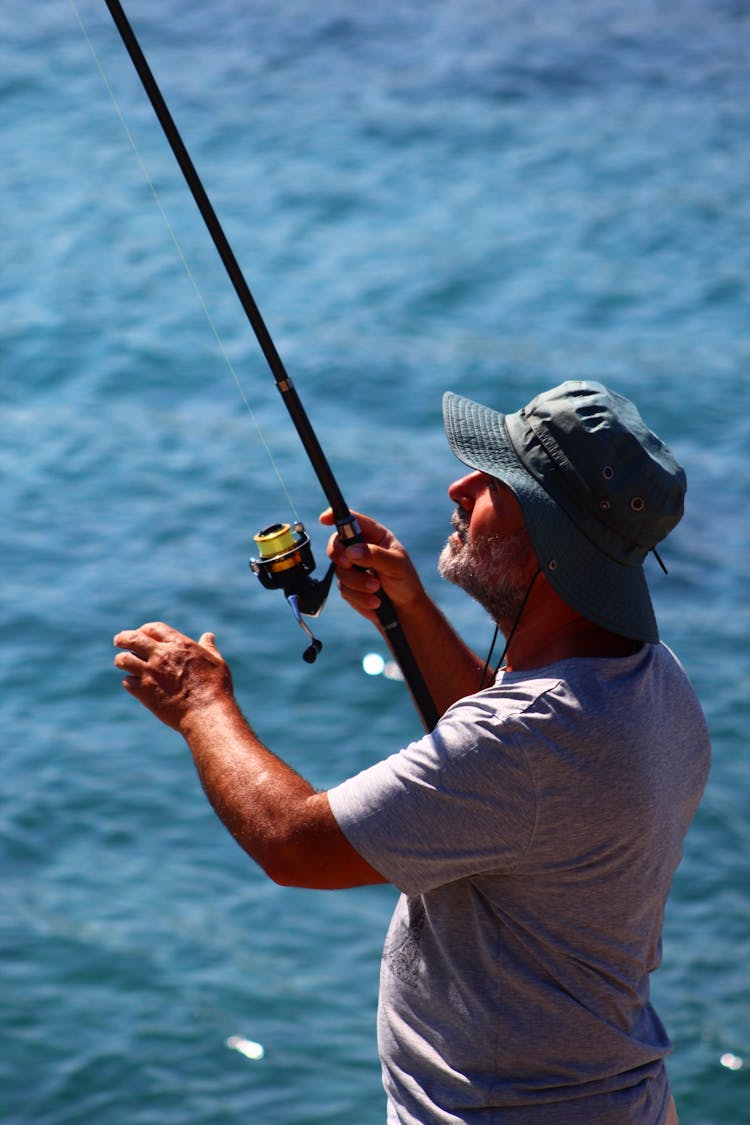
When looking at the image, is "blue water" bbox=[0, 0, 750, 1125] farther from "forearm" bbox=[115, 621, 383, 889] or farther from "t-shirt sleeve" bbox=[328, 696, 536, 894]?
"t-shirt sleeve" bbox=[328, 696, 536, 894]

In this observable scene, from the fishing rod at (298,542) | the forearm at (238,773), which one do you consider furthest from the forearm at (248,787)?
the fishing rod at (298,542)

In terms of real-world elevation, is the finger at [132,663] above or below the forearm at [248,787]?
above

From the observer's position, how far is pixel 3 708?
6051mm

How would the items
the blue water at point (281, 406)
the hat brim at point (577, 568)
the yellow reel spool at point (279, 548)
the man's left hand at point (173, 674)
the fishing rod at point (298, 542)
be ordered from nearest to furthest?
1. the hat brim at point (577, 568)
2. the man's left hand at point (173, 674)
3. the fishing rod at point (298, 542)
4. the yellow reel spool at point (279, 548)
5. the blue water at point (281, 406)

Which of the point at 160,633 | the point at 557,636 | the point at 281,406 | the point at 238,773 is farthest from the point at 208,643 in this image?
the point at 281,406

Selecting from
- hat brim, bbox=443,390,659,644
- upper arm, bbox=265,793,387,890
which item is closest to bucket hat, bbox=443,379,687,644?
hat brim, bbox=443,390,659,644

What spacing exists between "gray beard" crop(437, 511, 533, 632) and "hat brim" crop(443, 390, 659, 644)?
0.05m

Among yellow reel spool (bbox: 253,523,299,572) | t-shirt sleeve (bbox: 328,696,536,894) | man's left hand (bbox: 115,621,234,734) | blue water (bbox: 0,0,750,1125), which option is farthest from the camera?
blue water (bbox: 0,0,750,1125)

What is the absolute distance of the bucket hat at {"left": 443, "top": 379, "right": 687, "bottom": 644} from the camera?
2078 mm

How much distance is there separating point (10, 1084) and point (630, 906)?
9.62ft

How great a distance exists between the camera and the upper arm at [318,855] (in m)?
1.99

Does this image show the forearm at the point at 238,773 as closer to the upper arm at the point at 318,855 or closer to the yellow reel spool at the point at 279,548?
the upper arm at the point at 318,855

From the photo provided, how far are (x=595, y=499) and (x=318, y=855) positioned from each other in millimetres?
552

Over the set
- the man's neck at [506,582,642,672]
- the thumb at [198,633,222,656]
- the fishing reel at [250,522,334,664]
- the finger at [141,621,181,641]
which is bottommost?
the fishing reel at [250,522,334,664]
